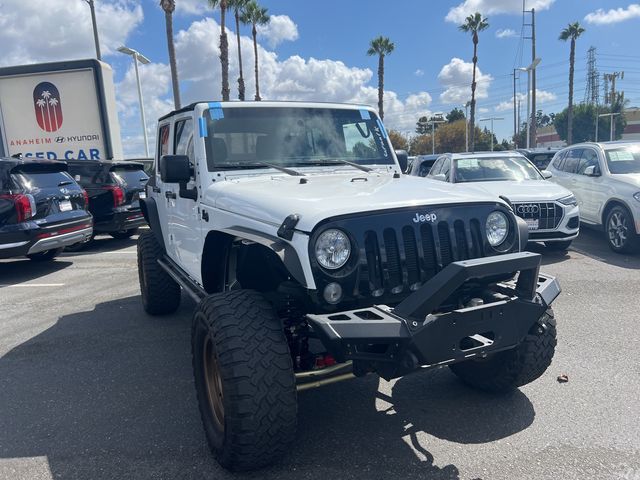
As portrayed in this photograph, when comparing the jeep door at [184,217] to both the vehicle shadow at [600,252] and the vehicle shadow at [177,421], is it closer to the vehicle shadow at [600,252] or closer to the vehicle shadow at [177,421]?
the vehicle shadow at [177,421]

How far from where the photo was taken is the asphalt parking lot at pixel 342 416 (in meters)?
2.86

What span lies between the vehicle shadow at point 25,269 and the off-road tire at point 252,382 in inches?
258

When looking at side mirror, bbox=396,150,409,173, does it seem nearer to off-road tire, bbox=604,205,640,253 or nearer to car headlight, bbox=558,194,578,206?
car headlight, bbox=558,194,578,206

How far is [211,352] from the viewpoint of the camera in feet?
9.71

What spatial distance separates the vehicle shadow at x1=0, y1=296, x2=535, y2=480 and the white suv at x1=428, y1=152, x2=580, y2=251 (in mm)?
3933

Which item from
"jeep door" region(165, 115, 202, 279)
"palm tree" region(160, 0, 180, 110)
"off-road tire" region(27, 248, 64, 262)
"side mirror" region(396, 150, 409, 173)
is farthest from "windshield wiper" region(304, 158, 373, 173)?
"palm tree" region(160, 0, 180, 110)

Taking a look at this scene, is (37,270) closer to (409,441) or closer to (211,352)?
(211,352)

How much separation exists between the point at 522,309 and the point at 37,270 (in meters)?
8.46

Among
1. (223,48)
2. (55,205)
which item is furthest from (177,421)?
(223,48)

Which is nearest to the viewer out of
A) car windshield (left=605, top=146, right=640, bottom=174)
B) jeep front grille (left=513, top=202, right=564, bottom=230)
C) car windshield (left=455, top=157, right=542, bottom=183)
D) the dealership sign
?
jeep front grille (left=513, top=202, right=564, bottom=230)

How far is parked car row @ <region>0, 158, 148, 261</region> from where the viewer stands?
24.7 feet

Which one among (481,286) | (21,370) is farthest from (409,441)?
(21,370)

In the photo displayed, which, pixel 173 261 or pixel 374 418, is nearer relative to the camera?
pixel 374 418

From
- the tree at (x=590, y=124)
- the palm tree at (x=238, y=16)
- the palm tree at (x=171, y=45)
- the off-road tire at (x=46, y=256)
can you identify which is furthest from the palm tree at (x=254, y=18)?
the tree at (x=590, y=124)
